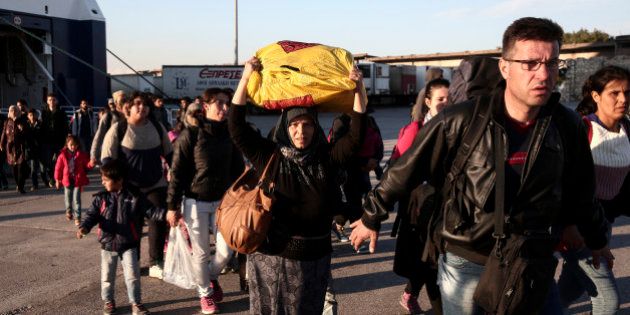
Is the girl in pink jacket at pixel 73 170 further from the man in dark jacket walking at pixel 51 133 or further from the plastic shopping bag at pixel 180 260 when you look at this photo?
the man in dark jacket walking at pixel 51 133

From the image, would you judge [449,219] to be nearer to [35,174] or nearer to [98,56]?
[35,174]

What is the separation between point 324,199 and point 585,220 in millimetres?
1345

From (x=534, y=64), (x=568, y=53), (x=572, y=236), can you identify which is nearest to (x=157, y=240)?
(x=572, y=236)

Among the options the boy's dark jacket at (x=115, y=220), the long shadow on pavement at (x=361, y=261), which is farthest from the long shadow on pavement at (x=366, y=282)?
the boy's dark jacket at (x=115, y=220)

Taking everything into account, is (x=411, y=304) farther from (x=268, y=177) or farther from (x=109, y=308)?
(x=109, y=308)

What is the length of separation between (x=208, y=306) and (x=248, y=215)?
178 centimetres

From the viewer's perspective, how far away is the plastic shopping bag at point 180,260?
15.6 ft

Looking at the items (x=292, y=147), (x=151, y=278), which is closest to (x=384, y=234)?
(x=151, y=278)

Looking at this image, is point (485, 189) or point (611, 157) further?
point (611, 157)

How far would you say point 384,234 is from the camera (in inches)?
283

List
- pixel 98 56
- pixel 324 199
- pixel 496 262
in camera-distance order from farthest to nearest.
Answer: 1. pixel 98 56
2. pixel 324 199
3. pixel 496 262

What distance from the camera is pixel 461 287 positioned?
2410 mm

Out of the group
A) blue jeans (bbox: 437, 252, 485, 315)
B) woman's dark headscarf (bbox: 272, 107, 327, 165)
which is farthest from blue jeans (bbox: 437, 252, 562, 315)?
woman's dark headscarf (bbox: 272, 107, 327, 165)

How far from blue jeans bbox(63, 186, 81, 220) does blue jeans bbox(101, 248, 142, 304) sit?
137 inches
